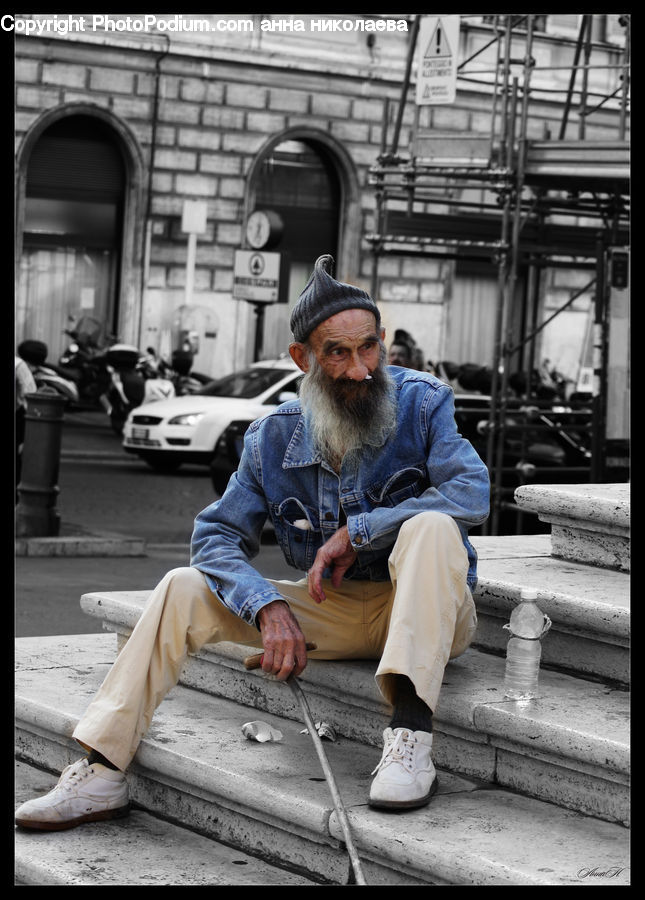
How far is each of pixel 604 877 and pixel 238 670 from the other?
165 cm

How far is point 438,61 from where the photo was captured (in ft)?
35.8

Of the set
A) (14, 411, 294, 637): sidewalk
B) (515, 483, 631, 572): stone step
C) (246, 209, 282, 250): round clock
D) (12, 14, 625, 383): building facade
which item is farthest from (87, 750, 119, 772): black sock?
(12, 14, 625, 383): building facade

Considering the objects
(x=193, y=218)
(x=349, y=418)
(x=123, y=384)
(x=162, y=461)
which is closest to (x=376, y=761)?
(x=349, y=418)

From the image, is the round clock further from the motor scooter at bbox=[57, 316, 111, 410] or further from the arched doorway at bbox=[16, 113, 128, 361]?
the arched doorway at bbox=[16, 113, 128, 361]

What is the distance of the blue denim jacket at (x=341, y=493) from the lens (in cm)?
380

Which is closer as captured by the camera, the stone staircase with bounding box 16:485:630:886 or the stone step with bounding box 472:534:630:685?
the stone staircase with bounding box 16:485:630:886

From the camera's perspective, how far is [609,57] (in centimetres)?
2264

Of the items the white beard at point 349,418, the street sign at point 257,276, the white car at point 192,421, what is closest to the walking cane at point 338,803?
the white beard at point 349,418

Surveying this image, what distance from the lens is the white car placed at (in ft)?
48.6

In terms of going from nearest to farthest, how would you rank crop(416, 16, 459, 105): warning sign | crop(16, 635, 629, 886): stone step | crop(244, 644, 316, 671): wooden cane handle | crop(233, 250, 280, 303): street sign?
crop(16, 635, 629, 886): stone step
crop(244, 644, 316, 671): wooden cane handle
crop(416, 16, 459, 105): warning sign
crop(233, 250, 280, 303): street sign

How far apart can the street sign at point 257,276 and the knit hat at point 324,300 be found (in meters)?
12.8

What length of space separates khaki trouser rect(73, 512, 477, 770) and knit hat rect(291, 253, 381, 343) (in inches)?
24.8
